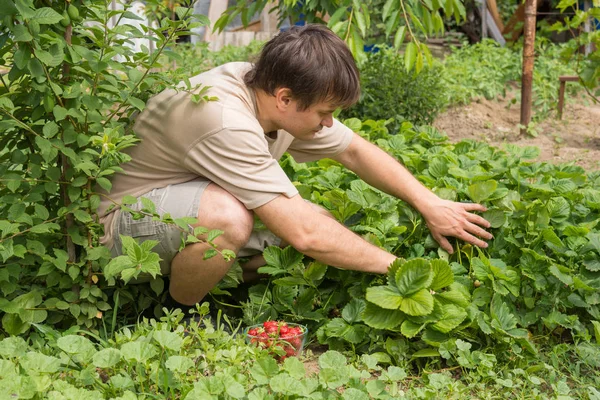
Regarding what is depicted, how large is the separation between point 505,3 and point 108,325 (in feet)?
34.7

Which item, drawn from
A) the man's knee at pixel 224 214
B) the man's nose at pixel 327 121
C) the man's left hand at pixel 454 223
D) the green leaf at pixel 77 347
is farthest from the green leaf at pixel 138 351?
the man's left hand at pixel 454 223

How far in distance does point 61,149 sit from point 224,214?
0.57 meters

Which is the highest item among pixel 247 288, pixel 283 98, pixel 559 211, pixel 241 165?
pixel 283 98

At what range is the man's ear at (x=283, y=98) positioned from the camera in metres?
2.75

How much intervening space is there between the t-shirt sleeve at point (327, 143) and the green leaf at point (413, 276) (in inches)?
30.5

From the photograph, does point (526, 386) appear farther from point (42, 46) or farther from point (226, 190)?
point (42, 46)

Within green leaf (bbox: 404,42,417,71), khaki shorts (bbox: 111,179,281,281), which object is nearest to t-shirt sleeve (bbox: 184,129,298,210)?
khaki shorts (bbox: 111,179,281,281)

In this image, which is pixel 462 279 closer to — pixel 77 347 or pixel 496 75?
pixel 77 347

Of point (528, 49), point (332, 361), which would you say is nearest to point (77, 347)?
point (332, 361)

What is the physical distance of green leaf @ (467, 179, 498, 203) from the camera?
3.00 m

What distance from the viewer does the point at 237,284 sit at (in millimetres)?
3051

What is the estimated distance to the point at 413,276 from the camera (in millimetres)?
2617

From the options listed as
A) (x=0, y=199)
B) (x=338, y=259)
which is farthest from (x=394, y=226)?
(x=0, y=199)

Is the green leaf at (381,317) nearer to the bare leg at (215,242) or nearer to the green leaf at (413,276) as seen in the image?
the green leaf at (413,276)
